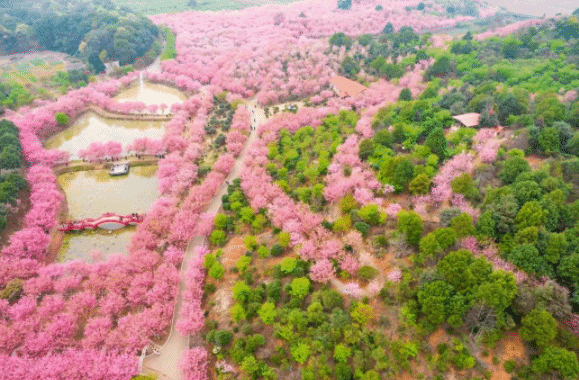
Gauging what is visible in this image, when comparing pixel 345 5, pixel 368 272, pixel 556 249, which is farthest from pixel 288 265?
pixel 345 5

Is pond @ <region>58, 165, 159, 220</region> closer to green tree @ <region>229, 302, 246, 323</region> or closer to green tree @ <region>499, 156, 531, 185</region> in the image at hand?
green tree @ <region>229, 302, 246, 323</region>

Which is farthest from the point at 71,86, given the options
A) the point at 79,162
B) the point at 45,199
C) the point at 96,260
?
the point at 96,260

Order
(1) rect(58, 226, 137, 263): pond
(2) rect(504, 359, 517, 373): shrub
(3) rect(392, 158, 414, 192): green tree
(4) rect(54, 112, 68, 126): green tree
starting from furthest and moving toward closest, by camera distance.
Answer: (4) rect(54, 112, 68, 126): green tree
(1) rect(58, 226, 137, 263): pond
(3) rect(392, 158, 414, 192): green tree
(2) rect(504, 359, 517, 373): shrub

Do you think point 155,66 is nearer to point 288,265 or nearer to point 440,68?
point 440,68

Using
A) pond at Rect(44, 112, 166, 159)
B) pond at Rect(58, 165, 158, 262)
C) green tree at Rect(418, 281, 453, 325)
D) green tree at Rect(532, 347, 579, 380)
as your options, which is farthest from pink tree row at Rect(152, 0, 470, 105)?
green tree at Rect(532, 347, 579, 380)

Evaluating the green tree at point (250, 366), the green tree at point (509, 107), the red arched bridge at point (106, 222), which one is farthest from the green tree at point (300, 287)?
the green tree at point (509, 107)

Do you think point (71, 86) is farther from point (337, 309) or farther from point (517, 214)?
point (517, 214)
